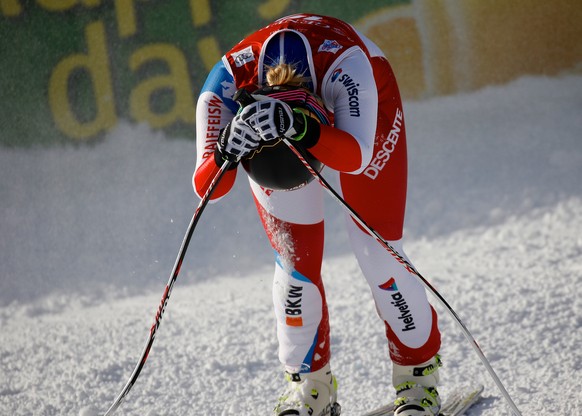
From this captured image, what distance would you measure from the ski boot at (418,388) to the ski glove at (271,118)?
1077 mm

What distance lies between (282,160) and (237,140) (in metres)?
0.18

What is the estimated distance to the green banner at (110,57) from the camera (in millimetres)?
6355

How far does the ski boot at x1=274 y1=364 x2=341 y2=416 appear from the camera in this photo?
284 centimetres

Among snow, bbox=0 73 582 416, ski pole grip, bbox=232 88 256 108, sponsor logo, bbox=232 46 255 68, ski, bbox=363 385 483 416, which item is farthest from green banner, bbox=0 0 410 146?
ski pole grip, bbox=232 88 256 108

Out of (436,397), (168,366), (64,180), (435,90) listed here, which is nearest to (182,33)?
(64,180)

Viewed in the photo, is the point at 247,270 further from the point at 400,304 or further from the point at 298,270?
the point at 400,304

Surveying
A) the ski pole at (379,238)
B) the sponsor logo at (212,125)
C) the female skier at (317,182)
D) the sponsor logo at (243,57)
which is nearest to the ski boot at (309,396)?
the female skier at (317,182)

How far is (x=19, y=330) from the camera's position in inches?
177

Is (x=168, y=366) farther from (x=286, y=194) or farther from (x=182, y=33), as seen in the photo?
(x=182, y=33)

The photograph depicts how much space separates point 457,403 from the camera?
3.10 metres

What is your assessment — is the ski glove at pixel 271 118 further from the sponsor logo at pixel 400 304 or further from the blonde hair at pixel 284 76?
the sponsor logo at pixel 400 304

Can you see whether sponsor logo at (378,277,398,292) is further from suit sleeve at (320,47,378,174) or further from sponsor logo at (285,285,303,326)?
suit sleeve at (320,47,378,174)

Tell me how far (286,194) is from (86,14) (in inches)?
179

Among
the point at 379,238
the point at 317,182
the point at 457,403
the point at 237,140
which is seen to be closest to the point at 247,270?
the point at 457,403
